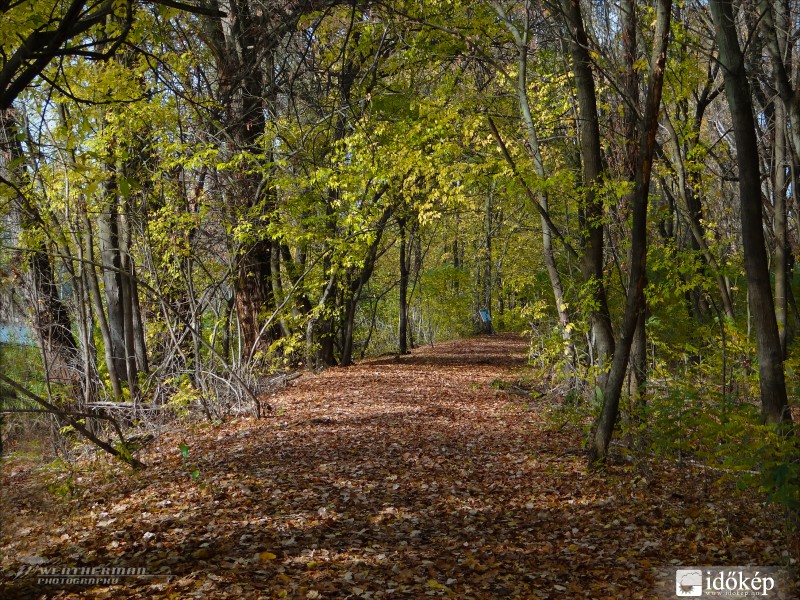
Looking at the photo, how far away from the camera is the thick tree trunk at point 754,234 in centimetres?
503

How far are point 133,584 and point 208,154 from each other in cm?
714

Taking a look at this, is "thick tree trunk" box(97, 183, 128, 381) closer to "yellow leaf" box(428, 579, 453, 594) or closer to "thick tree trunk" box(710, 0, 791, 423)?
"yellow leaf" box(428, 579, 453, 594)

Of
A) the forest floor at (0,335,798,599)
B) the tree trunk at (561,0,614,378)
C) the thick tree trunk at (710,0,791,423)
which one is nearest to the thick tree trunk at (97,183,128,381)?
the forest floor at (0,335,798,599)

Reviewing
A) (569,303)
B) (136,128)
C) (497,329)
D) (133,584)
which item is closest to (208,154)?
(136,128)

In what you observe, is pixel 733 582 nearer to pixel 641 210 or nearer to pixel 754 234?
pixel 754 234

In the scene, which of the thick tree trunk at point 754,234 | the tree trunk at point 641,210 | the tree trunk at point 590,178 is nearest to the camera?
the thick tree trunk at point 754,234

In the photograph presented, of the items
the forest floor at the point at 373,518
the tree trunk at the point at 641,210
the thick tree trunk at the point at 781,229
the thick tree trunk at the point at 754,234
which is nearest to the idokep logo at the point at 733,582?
the forest floor at the point at 373,518

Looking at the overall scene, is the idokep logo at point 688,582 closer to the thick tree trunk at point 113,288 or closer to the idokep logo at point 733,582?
the idokep logo at point 733,582

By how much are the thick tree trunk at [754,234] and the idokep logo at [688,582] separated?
1.72 m

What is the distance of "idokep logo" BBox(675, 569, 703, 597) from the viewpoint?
146 inches

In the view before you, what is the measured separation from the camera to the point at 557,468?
648cm

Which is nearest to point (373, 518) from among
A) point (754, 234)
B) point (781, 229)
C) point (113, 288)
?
point (754, 234)

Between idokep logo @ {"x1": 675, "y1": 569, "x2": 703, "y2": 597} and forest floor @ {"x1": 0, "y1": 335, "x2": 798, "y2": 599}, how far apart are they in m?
0.07

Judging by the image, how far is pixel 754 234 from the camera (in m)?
5.04
